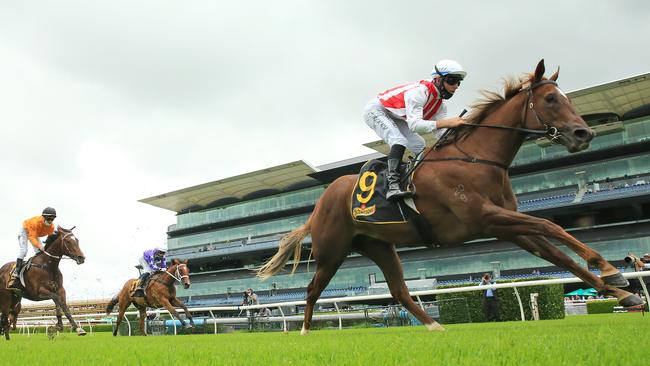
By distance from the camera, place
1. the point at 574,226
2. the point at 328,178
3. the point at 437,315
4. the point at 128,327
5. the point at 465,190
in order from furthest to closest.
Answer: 1. the point at 328,178
2. the point at 574,226
3. the point at 128,327
4. the point at 437,315
5. the point at 465,190

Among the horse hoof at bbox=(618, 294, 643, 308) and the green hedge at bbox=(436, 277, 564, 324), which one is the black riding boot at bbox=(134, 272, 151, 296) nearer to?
the green hedge at bbox=(436, 277, 564, 324)

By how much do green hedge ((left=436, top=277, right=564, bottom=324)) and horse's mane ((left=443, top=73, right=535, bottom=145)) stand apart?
280 inches

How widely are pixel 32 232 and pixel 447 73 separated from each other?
26.6 feet

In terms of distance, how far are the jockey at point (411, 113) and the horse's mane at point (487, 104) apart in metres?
0.14

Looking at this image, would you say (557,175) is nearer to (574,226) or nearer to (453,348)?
(574,226)

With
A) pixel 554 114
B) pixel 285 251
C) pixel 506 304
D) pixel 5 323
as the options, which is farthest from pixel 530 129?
pixel 5 323

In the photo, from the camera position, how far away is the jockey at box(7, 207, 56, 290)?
9727 mm

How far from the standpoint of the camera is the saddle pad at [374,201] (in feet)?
17.9

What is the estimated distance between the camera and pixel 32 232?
9.84 meters

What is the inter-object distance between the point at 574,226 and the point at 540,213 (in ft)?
8.17

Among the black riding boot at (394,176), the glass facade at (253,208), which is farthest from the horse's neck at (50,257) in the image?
the glass facade at (253,208)

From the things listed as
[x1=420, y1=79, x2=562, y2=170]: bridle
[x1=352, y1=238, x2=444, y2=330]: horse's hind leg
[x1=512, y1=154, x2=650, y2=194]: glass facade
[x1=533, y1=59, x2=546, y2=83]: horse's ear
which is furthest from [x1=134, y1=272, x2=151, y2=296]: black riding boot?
[x1=512, y1=154, x2=650, y2=194]: glass facade

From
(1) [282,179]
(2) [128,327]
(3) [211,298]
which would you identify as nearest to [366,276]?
(1) [282,179]

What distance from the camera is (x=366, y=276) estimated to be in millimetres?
46844
